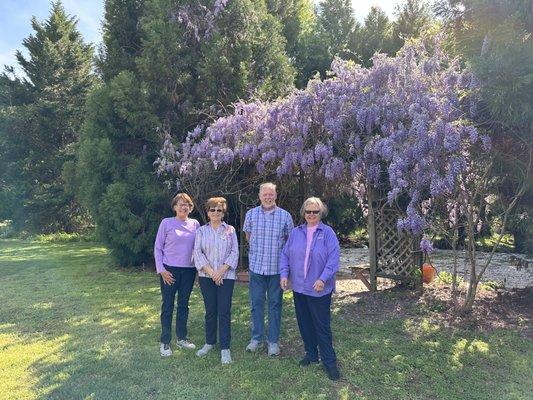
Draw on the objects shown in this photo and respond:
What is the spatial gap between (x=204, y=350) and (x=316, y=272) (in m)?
1.36

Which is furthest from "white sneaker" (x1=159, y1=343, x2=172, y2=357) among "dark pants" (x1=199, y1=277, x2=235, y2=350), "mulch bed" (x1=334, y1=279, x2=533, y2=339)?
"mulch bed" (x1=334, y1=279, x2=533, y2=339)

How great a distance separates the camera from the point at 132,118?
8.75 m

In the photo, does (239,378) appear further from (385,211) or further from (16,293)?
(16,293)

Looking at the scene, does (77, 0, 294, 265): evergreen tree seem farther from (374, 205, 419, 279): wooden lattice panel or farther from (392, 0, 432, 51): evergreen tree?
(392, 0, 432, 51): evergreen tree

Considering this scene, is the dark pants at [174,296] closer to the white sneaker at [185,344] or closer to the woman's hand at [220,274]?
the white sneaker at [185,344]

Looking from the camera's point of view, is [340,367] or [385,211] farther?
[385,211]

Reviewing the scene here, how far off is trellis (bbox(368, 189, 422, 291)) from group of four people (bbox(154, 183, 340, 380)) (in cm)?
281

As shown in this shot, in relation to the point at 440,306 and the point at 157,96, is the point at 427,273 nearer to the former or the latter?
the point at 440,306

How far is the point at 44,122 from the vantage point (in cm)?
1931

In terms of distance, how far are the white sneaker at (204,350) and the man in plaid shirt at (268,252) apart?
→ 1.21ft

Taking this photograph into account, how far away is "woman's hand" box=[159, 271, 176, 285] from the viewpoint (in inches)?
166

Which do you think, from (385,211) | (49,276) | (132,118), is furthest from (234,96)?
(49,276)

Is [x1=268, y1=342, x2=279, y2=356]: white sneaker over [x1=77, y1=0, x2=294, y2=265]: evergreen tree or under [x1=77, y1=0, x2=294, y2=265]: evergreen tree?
under

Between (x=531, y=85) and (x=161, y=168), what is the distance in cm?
560
